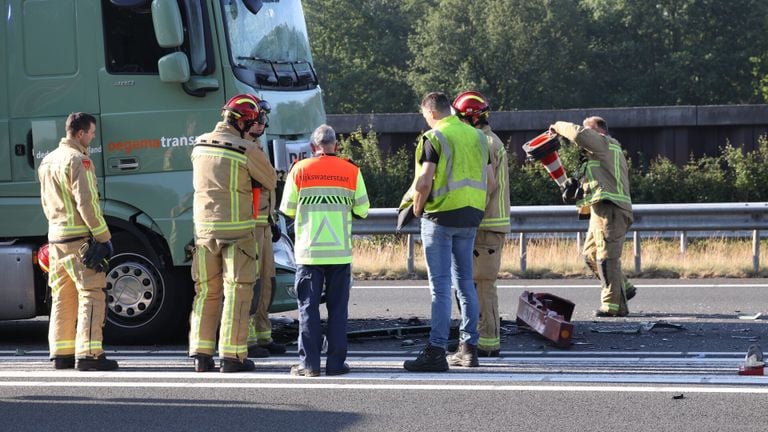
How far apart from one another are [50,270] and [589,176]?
4866 millimetres

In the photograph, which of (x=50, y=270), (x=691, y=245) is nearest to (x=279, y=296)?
(x=50, y=270)

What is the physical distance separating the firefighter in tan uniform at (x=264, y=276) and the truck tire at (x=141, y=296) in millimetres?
669

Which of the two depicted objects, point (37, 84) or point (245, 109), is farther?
point (37, 84)

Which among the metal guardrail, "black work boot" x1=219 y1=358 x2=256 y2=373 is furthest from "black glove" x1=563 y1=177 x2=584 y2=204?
"black work boot" x1=219 y1=358 x2=256 y2=373

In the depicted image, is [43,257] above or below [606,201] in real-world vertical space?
below

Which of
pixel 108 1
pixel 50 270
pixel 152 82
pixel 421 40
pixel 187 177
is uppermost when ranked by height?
pixel 421 40

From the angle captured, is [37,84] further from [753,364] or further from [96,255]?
[753,364]

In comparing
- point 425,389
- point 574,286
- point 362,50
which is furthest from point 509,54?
point 425,389

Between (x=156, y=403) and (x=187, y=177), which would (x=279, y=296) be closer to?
(x=187, y=177)

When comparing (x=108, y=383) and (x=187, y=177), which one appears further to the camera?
(x=187, y=177)

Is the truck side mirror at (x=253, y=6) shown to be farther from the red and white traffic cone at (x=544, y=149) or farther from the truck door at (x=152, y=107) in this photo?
the red and white traffic cone at (x=544, y=149)

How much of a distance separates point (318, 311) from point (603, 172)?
3963 mm

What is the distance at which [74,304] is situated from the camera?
337 inches

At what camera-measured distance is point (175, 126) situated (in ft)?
30.8
